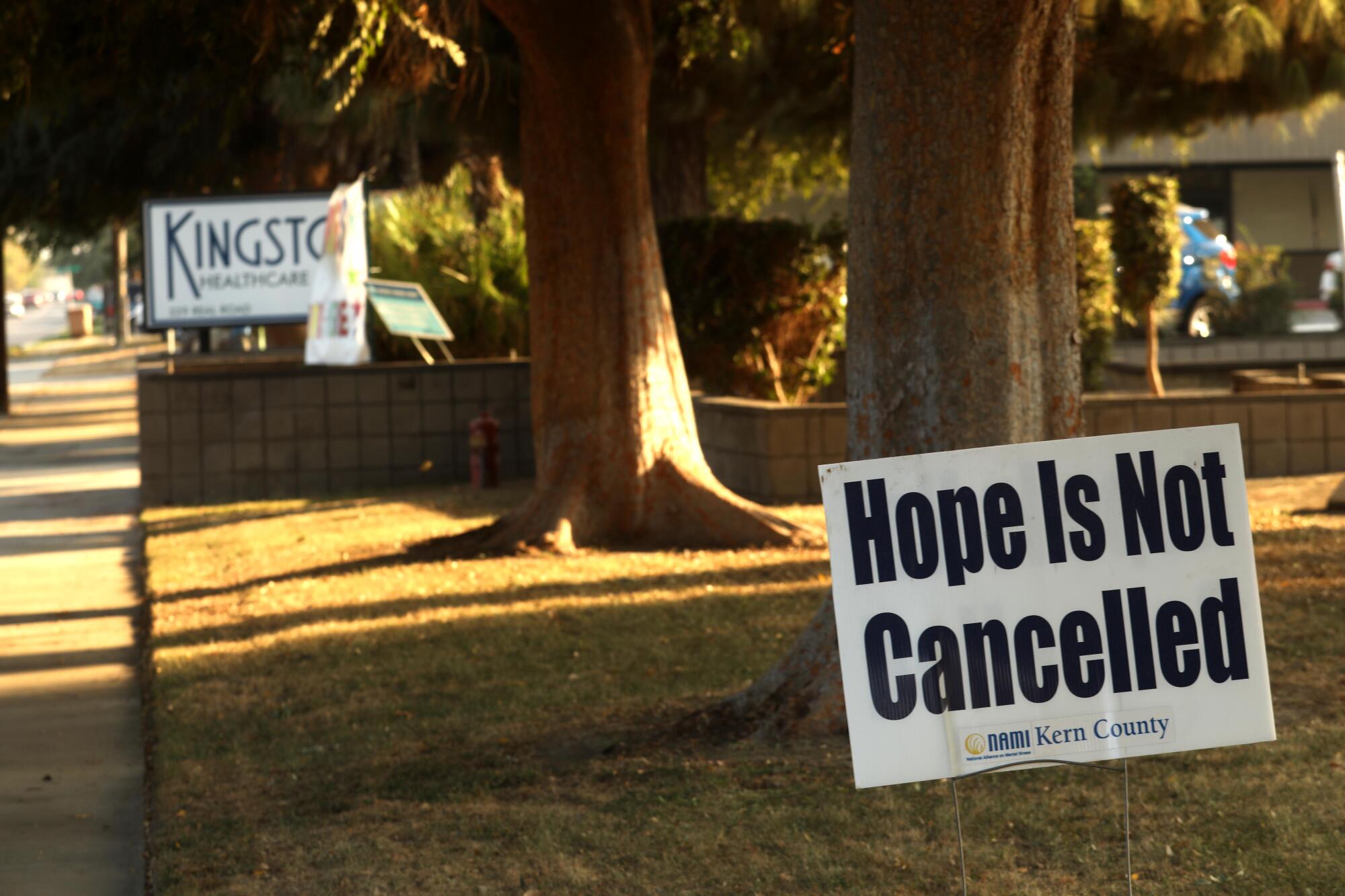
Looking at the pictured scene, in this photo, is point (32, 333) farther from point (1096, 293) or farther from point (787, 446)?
point (787, 446)

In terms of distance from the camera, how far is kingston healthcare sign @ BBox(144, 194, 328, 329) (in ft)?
49.2

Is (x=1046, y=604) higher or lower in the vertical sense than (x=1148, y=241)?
lower

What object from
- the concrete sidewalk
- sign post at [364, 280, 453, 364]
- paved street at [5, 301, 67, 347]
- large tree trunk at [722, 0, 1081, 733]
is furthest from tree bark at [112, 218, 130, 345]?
large tree trunk at [722, 0, 1081, 733]

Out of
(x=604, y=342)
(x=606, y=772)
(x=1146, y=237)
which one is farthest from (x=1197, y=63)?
(x=606, y=772)

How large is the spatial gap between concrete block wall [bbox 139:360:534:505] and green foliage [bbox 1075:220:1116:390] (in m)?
4.88

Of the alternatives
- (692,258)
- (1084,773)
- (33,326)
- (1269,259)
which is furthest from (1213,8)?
(33,326)

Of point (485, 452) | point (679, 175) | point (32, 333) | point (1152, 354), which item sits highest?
point (32, 333)

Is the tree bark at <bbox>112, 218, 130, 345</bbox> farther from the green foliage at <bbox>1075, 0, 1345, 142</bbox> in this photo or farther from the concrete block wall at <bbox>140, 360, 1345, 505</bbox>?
the green foliage at <bbox>1075, 0, 1345, 142</bbox>

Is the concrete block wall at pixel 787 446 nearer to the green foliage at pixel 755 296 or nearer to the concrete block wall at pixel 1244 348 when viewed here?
the green foliage at pixel 755 296

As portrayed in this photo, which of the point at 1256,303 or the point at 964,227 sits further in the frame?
the point at 1256,303

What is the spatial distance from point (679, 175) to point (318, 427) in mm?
3702

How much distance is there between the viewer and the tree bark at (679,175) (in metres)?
13.9

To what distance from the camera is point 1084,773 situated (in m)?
4.86

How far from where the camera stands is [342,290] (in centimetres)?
1355
